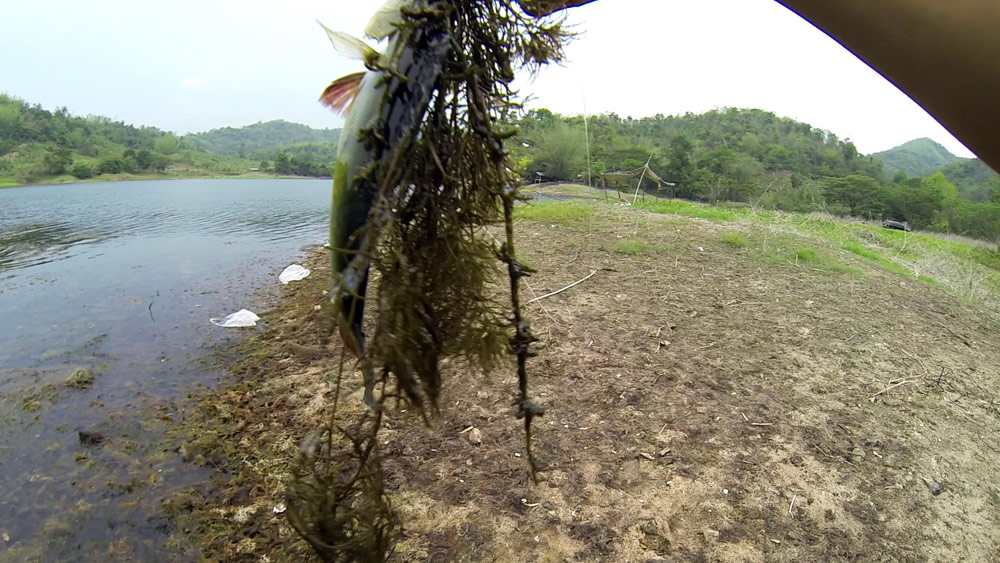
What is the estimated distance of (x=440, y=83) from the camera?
1.14m

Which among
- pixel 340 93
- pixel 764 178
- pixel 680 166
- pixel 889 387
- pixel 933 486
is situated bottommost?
pixel 933 486

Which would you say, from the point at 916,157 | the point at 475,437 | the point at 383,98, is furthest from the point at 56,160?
the point at 916,157

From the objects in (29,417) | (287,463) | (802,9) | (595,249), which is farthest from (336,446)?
(595,249)

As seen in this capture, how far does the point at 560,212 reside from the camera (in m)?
10.6

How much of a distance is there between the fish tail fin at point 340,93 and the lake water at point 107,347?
2.20 meters

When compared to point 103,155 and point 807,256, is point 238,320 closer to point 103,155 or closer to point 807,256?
point 807,256

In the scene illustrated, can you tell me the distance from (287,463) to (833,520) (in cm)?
291

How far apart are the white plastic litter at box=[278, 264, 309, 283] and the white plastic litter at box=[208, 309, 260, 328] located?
1.51 meters

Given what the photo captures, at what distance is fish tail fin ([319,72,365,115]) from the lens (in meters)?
1.61

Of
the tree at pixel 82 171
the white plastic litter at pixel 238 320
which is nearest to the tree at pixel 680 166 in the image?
the white plastic litter at pixel 238 320

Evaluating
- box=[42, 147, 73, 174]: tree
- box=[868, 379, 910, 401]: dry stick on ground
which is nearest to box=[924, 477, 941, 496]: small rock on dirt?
box=[868, 379, 910, 401]: dry stick on ground

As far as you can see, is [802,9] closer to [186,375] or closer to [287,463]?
[287,463]

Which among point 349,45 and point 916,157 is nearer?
point 349,45

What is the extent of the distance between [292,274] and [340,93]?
5.48 metres
